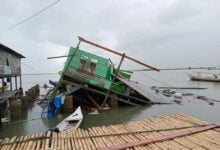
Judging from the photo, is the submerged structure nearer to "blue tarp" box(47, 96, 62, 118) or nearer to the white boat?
"blue tarp" box(47, 96, 62, 118)

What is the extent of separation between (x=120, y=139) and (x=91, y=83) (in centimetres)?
1414

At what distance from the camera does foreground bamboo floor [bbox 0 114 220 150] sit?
754cm

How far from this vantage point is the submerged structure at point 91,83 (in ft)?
69.9

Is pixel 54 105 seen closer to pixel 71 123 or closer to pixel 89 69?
pixel 89 69

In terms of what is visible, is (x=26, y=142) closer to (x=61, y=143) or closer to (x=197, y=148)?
(x=61, y=143)

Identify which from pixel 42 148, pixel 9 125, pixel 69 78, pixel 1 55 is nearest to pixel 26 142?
pixel 42 148

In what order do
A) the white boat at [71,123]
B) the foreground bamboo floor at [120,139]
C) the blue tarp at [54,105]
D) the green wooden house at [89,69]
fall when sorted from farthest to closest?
the green wooden house at [89,69], the blue tarp at [54,105], the white boat at [71,123], the foreground bamboo floor at [120,139]

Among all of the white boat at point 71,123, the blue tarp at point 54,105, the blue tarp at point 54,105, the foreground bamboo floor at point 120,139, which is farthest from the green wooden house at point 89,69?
the foreground bamboo floor at point 120,139

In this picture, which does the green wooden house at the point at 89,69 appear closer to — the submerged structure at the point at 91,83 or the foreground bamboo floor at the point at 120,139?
the submerged structure at the point at 91,83

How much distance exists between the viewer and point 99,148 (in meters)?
7.26

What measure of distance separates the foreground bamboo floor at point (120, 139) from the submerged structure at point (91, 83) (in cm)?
1166

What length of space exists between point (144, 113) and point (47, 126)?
902 cm


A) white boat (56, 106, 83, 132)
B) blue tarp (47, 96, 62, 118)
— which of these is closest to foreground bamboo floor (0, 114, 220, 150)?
white boat (56, 106, 83, 132)

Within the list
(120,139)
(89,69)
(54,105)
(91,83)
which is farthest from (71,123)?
(89,69)
